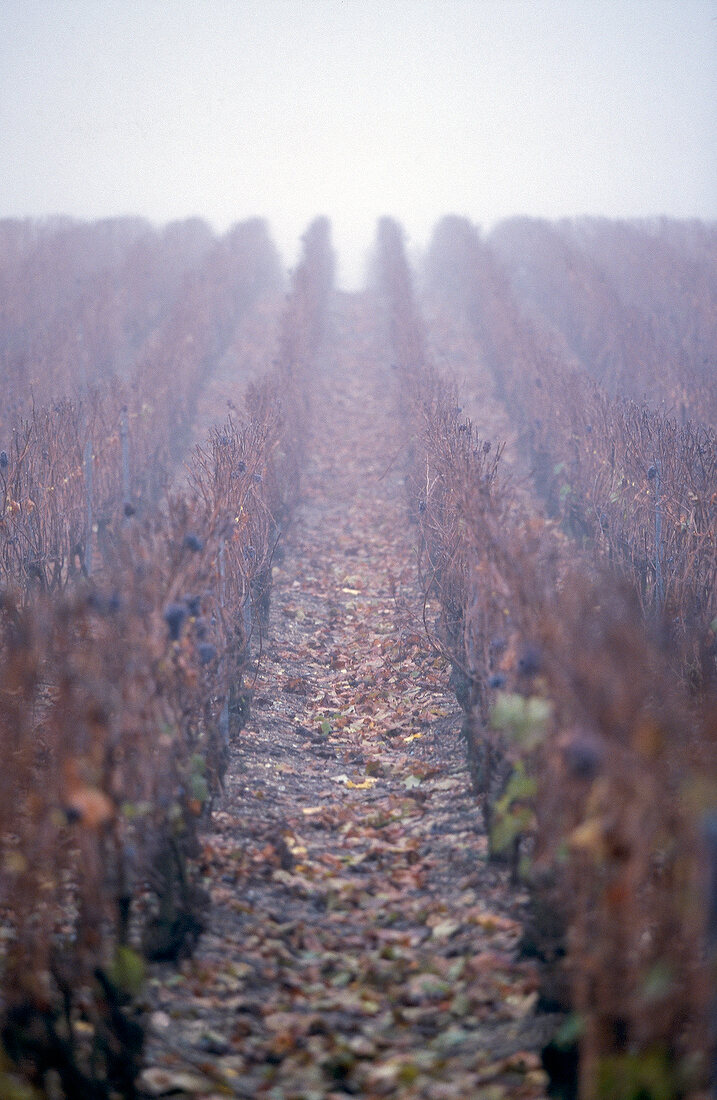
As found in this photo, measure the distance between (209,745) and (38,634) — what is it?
56.0 inches

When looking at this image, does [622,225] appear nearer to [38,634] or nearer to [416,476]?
[416,476]

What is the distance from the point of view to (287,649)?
702 cm

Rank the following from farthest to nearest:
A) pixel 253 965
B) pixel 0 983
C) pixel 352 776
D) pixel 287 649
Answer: pixel 287 649 → pixel 352 776 → pixel 253 965 → pixel 0 983

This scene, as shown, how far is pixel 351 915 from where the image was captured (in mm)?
3572

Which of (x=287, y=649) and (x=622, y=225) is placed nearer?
(x=287, y=649)

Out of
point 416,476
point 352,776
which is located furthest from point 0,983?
point 416,476

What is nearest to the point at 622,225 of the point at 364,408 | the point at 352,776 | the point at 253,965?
the point at 364,408

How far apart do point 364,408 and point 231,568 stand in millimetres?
10175

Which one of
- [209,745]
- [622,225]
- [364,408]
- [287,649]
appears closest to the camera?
[209,745]

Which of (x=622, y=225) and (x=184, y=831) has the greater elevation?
(x=622, y=225)

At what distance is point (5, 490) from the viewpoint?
657cm

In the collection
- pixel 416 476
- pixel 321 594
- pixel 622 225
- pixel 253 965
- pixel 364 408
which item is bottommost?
pixel 253 965

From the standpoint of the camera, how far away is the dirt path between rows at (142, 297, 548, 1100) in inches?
105

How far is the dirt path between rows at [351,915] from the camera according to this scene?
2664mm
